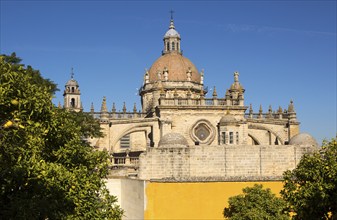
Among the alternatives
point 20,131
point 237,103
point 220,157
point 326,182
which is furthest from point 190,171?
point 237,103

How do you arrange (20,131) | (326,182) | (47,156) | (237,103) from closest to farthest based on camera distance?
(20,131) < (47,156) < (326,182) < (237,103)

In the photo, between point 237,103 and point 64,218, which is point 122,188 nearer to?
point 64,218

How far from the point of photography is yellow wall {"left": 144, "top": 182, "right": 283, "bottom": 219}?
2058cm

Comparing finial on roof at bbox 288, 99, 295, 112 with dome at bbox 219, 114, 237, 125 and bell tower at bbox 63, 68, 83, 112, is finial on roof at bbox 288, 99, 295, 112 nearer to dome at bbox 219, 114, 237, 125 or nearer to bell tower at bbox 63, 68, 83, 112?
dome at bbox 219, 114, 237, 125

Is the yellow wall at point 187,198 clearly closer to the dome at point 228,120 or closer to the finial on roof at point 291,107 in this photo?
the dome at point 228,120

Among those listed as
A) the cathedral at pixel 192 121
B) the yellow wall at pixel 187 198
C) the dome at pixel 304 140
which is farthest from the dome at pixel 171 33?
the yellow wall at pixel 187 198

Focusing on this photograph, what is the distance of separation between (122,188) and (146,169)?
2.23 metres

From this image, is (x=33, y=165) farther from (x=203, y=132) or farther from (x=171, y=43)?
(x=171, y=43)

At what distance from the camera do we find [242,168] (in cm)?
2398

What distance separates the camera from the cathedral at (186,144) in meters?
20.8

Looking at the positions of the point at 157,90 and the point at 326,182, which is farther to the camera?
the point at 157,90

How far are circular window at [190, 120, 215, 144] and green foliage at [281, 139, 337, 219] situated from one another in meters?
23.3

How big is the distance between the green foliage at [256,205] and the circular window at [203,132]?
62.1 feet

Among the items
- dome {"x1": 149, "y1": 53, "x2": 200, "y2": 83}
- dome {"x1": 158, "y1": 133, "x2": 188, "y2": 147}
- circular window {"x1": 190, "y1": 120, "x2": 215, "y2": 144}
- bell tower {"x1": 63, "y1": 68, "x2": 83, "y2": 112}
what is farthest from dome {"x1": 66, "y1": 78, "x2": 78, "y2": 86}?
dome {"x1": 158, "y1": 133, "x2": 188, "y2": 147}
